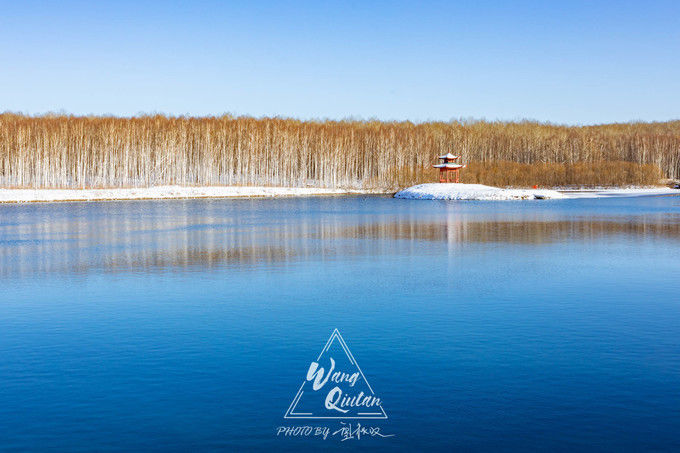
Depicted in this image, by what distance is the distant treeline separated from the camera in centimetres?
9000

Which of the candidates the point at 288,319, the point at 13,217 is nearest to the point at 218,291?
the point at 288,319

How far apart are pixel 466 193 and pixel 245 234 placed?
49.3 m

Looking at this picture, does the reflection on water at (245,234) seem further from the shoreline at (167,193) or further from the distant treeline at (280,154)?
the distant treeline at (280,154)

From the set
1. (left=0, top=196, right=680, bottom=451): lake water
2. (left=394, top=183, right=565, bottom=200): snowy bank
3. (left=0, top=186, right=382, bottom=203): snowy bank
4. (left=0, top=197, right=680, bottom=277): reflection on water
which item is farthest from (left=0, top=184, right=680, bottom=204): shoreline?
(left=0, top=196, right=680, bottom=451): lake water

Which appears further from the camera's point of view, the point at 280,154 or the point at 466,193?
the point at 280,154

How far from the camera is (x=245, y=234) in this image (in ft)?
109

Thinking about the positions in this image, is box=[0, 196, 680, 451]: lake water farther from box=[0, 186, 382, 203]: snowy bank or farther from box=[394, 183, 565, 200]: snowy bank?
box=[394, 183, 565, 200]: snowy bank

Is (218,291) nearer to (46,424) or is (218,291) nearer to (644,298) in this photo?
(46,424)

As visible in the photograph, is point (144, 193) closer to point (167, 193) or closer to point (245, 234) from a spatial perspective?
point (167, 193)

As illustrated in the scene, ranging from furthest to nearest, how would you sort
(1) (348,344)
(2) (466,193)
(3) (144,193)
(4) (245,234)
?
1. (3) (144,193)
2. (2) (466,193)
3. (4) (245,234)
4. (1) (348,344)

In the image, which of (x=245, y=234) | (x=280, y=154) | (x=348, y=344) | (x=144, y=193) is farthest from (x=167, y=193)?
(x=348, y=344)

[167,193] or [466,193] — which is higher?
[167,193]

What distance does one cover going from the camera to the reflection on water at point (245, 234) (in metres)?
23.4

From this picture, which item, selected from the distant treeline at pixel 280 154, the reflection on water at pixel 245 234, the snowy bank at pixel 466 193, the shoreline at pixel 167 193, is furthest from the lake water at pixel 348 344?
the distant treeline at pixel 280 154
